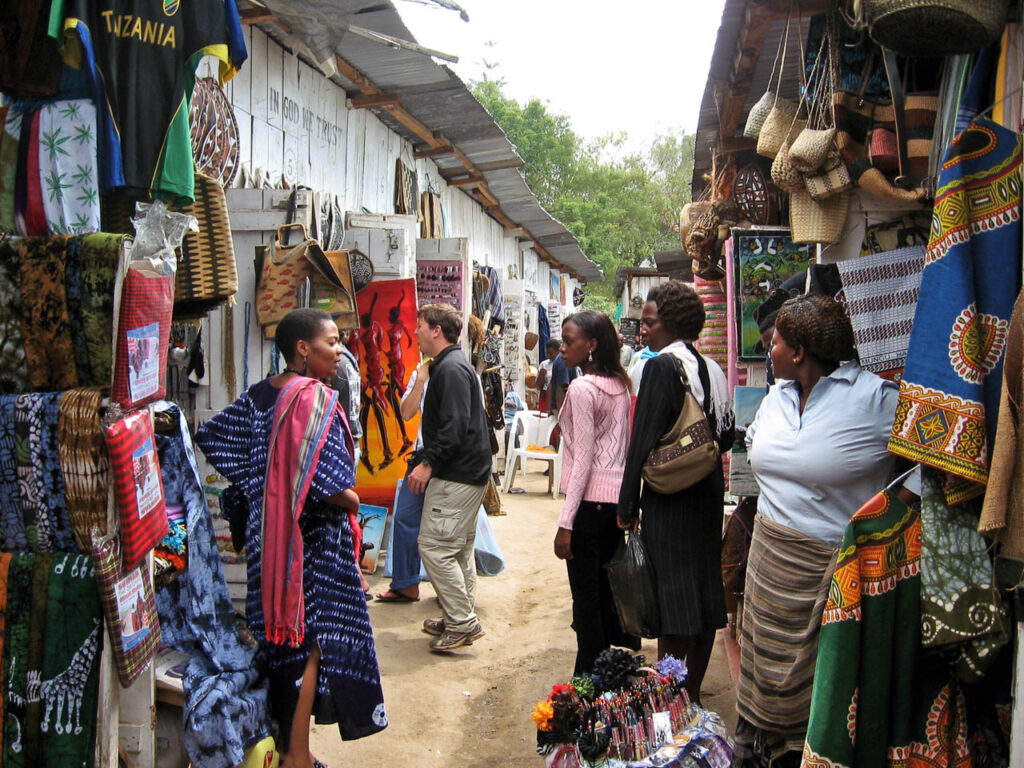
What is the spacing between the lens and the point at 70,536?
2.53 metres

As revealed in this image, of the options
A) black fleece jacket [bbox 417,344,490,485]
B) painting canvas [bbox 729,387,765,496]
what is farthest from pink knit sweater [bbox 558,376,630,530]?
black fleece jacket [bbox 417,344,490,485]

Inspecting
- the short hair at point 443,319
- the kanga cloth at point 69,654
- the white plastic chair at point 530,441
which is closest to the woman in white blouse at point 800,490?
the kanga cloth at point 69,654

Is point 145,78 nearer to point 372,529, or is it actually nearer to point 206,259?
point 206,259

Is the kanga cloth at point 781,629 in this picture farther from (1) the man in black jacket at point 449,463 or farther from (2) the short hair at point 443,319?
(2) the short hair at point 443,319

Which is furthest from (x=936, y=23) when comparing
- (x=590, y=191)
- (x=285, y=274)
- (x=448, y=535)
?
(x=590, y=191)

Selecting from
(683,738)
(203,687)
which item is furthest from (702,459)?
A: (203,687)

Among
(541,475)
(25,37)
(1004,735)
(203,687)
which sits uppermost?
(25,37)

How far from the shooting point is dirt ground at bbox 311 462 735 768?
154 inches

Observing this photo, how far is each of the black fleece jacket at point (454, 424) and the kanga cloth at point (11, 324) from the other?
8.69 ft

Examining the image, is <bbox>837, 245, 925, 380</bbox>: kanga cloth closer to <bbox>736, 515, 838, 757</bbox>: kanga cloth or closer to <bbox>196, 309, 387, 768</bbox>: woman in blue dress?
<bbox>736, 515, 838, 757</bbox>: kanga cloth

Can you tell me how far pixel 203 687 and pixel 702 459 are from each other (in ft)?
6.59

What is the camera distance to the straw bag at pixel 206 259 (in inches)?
131

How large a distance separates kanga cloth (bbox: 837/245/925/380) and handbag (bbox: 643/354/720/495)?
769 mm

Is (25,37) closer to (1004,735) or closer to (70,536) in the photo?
(70,536)
